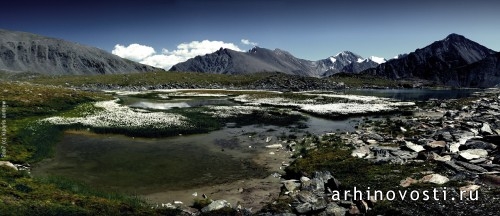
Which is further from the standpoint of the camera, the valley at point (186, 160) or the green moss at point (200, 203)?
the green moss at point (200, 203)

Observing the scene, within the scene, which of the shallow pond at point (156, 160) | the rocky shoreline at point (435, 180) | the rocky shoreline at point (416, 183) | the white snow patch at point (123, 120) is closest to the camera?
the rocky shoreline at point (435, 180)

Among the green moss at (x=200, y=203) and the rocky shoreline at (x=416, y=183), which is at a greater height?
the rocky shoreline at (x=416, y=183)

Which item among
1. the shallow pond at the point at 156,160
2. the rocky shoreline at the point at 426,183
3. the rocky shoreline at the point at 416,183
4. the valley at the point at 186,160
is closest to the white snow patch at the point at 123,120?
the valley at the point at 186,160

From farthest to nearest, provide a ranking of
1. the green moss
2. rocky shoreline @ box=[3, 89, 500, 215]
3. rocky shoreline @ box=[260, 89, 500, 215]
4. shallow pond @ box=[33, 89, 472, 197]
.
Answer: shallow pond @ box=[33, 89, 472, 197], the green moss, rocky shoreline @ box=[3, 89, 500, 215], rocky shoreline @ box=[260, 89, 500, 215]

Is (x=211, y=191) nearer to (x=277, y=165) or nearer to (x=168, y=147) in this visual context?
(x=277, y=165)

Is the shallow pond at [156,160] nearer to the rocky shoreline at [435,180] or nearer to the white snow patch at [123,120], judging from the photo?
the white snow patch at [123,120]

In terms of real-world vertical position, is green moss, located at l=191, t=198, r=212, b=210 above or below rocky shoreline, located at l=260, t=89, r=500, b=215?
below

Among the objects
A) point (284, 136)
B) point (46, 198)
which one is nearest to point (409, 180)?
point (46, 198)

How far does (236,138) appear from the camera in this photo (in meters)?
38.5

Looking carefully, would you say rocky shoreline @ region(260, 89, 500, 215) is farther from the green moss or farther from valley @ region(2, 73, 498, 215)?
the green moss

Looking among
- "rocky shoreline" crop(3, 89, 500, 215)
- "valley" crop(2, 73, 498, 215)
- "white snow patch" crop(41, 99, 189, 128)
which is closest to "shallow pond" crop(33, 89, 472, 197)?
"valley" crop(2, 73, 498, 215)

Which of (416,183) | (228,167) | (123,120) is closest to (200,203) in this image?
(228,167)

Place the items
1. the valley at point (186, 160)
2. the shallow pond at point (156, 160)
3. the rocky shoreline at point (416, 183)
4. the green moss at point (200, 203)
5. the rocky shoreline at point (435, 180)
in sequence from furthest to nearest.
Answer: the shallow pond at point (156, 160), the green moss at point (200, 203), the valley at point (186, 160), the rocky shoreline at point (416, 183), the rocky shoreline at point (435, 180)

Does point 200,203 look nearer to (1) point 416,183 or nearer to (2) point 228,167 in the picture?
(2) point 228,167
